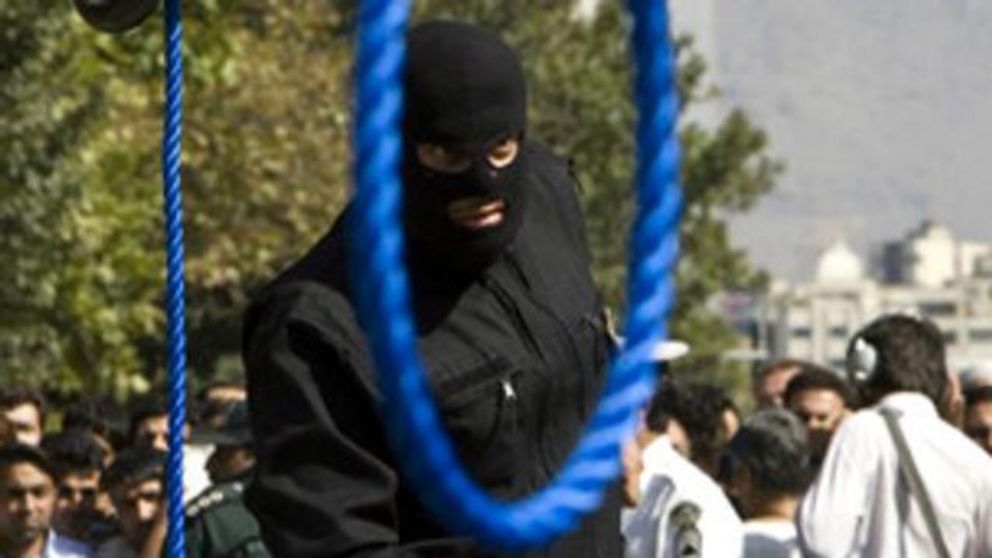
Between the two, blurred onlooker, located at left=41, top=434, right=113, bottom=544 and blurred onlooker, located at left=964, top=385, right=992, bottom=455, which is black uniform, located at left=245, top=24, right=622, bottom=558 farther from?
blurred onlooker, located at left=964, top=385, right=992, bottom=455

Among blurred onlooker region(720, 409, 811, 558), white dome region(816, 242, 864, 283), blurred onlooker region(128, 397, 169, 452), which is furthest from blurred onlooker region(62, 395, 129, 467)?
white dome region(816, 242, 864, 283)

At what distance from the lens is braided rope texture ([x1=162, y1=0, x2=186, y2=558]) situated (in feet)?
21.1

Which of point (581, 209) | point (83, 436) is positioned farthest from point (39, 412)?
point (581, 209)

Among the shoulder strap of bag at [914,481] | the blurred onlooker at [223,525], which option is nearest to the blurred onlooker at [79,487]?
the blurred onlooker at [223,525]

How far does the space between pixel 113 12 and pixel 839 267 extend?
16731 centimetres

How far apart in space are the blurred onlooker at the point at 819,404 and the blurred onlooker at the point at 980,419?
1.53 feet

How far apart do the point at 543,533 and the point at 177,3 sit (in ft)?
5.77

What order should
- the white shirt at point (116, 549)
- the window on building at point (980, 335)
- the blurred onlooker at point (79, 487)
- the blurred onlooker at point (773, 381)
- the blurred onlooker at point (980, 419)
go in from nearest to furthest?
the white shirt at point (116, 549)
the blurred onlooker at point (79, 487)
the blurred onlooker at point (980, 419)
the blurred onlooker at point (773, 381)
the window on building at point (980, 335)

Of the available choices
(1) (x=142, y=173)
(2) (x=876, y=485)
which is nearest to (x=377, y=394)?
(2) (x=876, y=485)

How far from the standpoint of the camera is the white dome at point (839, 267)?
169750mm

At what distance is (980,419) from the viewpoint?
15.1m

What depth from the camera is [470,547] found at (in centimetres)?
600

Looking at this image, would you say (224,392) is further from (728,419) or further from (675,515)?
(675,515)

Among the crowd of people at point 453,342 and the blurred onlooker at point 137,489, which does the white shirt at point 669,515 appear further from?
the blurred onlooker at point 137,489
